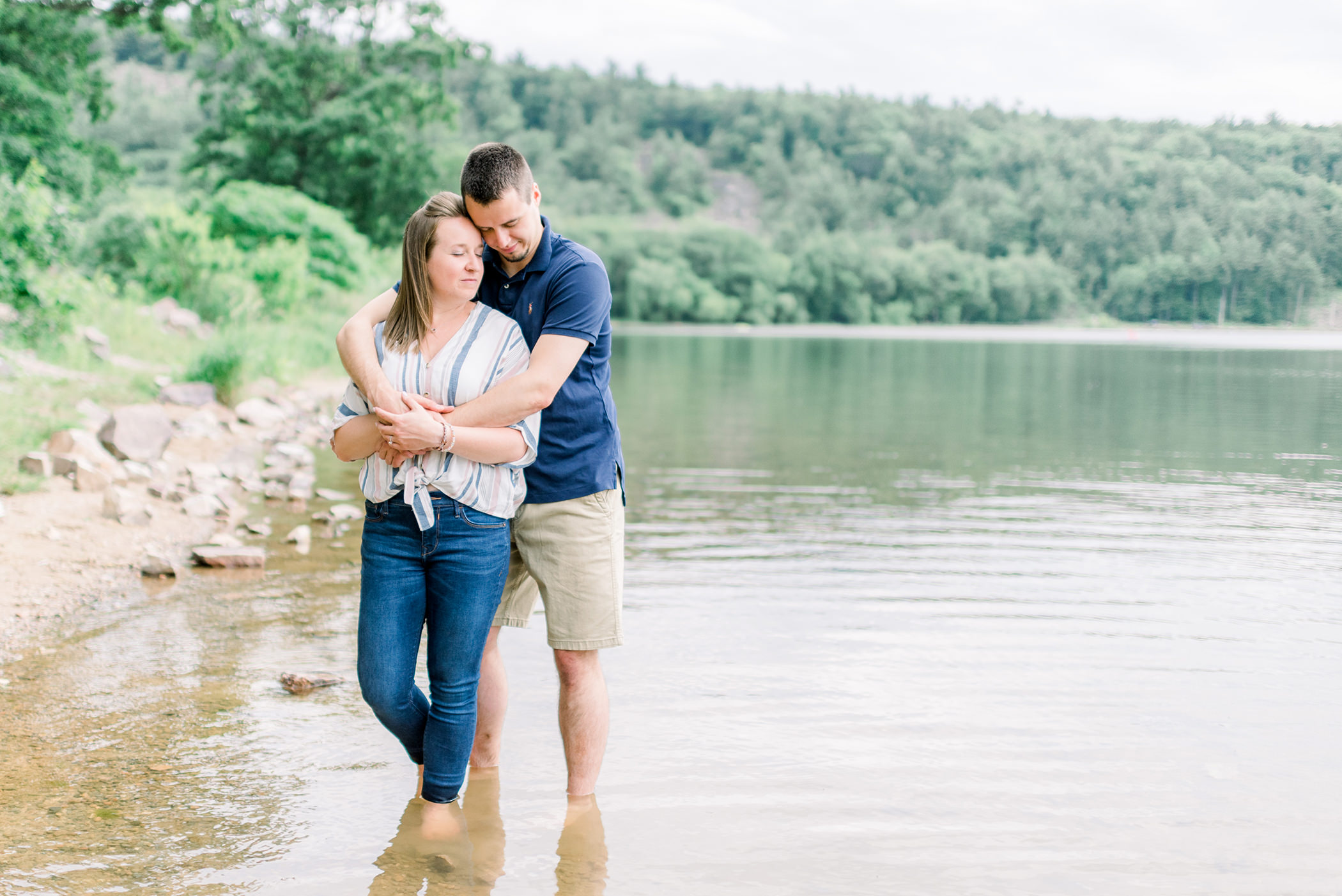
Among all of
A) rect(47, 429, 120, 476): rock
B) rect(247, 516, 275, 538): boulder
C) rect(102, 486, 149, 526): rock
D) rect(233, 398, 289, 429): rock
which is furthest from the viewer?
rect(233, 398, 289, 429): rock

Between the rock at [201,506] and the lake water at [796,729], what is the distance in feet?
3.91

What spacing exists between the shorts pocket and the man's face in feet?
2.64

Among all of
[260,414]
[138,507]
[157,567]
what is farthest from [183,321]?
[157,567]

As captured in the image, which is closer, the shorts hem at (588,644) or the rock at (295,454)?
the shorts hem at (588,644)

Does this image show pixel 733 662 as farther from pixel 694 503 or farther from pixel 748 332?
pixel 748 332

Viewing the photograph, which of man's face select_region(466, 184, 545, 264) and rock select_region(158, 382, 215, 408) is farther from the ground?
man's face select_region(466, 184, 545, 264)

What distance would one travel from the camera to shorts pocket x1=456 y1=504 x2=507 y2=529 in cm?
335

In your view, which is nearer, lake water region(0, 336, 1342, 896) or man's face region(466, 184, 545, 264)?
man's face region(466, 184, 545, 264)

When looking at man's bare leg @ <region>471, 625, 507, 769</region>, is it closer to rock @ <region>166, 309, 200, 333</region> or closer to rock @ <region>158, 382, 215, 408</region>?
rock @ <region>158, 382, 215, 408</region>

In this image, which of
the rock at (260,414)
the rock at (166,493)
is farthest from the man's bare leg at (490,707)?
the rock at (260,414)

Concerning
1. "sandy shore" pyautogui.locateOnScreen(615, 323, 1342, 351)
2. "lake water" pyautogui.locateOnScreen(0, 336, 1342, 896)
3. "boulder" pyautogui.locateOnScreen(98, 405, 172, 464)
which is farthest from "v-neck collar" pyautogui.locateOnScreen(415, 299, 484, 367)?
"sandy shore" pyautogui.locateOnScreen(615, 323, 1342, 351)

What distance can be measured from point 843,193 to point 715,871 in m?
142

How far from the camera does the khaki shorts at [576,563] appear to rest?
363 centimetres

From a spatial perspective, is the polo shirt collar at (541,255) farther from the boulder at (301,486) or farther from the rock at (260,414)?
the rock at (260,414)
